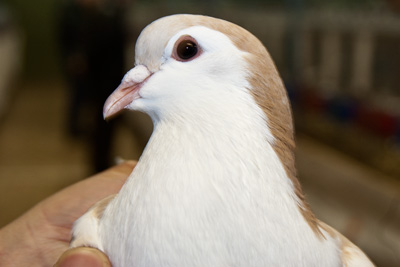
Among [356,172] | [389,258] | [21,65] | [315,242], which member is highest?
[315,242]

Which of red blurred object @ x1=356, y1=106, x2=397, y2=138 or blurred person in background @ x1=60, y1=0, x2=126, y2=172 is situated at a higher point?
blurred person in background @ x1=60, y1=0, x2=126, y2=172

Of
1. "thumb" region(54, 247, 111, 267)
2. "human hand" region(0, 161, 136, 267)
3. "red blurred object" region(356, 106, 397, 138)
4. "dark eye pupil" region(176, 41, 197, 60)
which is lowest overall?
"red blurred object" region(356, 106, 397, 138)

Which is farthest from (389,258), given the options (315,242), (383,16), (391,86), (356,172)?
(315,242)

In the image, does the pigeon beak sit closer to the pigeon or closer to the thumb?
the pigeon

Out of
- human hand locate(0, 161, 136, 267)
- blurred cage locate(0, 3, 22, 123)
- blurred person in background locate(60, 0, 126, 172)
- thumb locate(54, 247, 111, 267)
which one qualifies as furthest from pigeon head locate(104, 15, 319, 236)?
blurred cage locate(0, 3, 22, 123)

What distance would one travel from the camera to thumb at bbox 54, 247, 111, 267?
1.92ft

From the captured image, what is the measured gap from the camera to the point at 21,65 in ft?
11.6

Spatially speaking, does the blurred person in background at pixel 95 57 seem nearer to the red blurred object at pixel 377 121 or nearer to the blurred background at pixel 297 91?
the blurred background at pixel 297 91

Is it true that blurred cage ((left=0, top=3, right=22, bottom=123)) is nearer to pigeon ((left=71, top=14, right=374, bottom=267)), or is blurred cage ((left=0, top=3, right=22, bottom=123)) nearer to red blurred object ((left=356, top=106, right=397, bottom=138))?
red blurred object ((left=356, top=106, right=397, bottom=138))

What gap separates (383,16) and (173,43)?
181cm

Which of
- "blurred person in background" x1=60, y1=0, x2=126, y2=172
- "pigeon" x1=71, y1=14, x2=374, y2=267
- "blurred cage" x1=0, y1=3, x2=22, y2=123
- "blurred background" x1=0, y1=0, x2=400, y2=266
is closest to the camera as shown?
"pigeon" x1=71, y1=14, x2=374, y2=267

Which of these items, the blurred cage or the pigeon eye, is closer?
the pigeon eye

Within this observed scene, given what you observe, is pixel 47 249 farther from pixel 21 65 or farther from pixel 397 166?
pixel 21 65

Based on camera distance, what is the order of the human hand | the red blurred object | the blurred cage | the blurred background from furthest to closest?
the blurred cage, the red blurred object, the blurred background, the human hand
